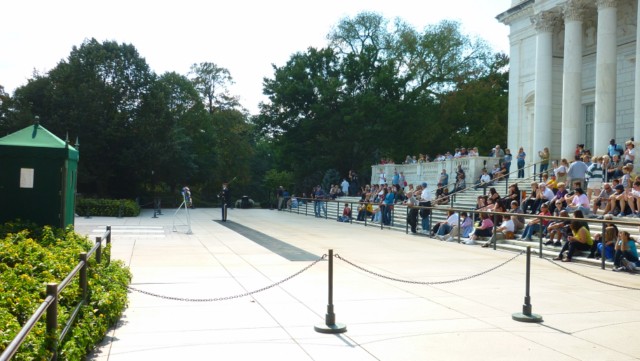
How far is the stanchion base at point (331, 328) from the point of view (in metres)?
7.14

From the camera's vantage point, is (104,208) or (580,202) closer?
(580,202)

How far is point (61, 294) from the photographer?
6082 mm

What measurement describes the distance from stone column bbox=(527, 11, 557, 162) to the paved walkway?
64.2 feet

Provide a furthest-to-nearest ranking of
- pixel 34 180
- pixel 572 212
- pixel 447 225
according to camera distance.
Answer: pixel 447 225, pixel 572 212, pixel 34 180

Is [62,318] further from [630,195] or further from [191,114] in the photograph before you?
[191,114]

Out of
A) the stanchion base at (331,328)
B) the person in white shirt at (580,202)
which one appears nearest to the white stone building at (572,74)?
the person in white shirt at (580,202)

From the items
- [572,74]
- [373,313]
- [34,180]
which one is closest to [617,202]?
[373,313]

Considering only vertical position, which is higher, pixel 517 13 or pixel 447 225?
pixel 517 13

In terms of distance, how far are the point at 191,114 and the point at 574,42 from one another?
46.6 m

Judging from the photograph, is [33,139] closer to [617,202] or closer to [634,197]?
[634,197]

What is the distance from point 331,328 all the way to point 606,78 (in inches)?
976

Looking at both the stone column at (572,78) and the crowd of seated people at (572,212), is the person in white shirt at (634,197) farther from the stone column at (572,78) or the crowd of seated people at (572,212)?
the stone column at (572,78)

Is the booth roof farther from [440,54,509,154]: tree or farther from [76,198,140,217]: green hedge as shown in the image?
[440,54,509,154]: tree

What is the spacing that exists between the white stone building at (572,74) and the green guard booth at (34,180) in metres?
23.5
